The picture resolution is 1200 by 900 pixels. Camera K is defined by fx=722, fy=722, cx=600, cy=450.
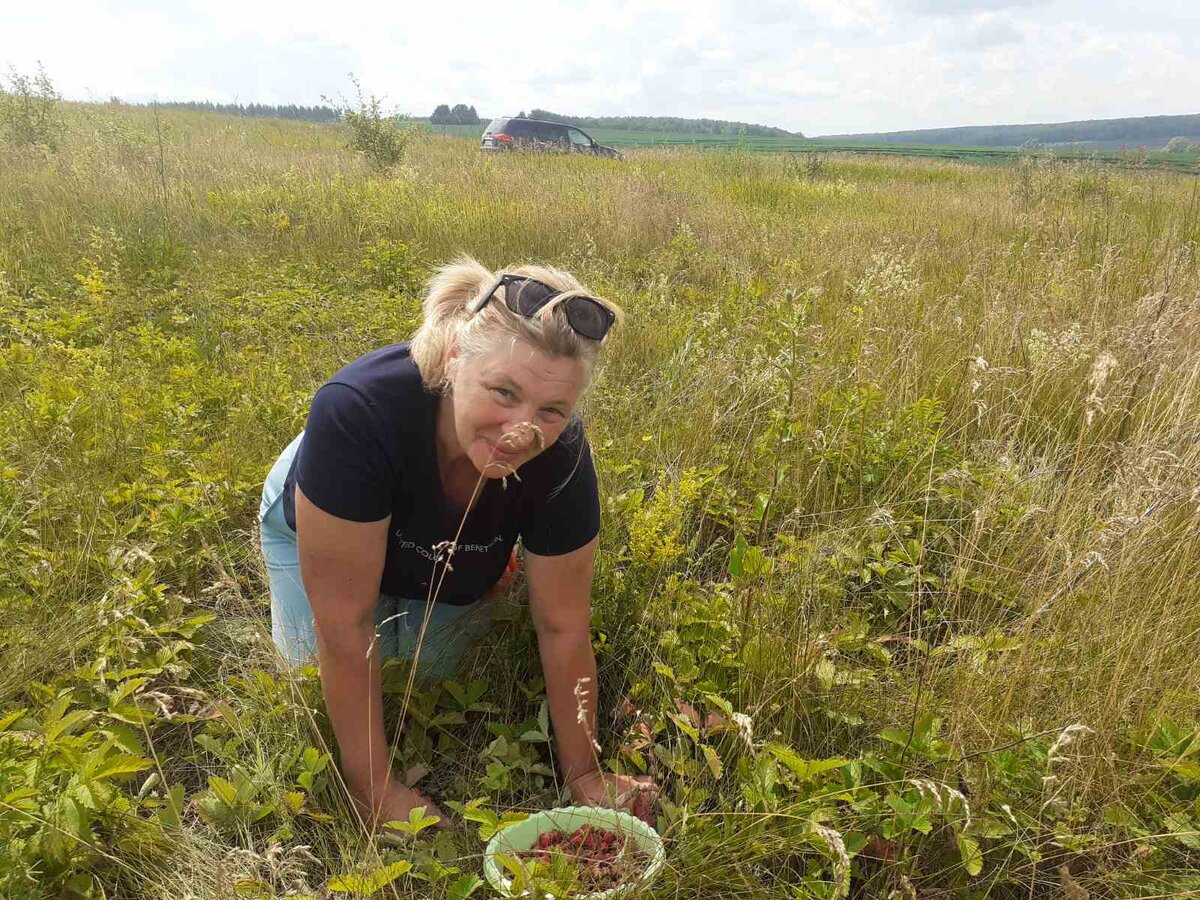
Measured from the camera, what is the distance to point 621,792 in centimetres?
171

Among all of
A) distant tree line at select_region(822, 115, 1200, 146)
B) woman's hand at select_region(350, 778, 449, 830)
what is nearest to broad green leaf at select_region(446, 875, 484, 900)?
woman's hand at select_region(350, 778, 449, 830)

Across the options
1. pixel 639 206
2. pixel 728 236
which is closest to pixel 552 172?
pixel 639 206

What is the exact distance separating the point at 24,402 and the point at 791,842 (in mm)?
3285

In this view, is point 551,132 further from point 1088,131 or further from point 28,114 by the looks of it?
point 1088,131

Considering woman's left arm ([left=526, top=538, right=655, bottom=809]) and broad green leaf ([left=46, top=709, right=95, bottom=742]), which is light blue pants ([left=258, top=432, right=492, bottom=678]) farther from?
broad green leaf ([left=46, top=709, right=95, bottom=742])

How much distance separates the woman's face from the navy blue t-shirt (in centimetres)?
16

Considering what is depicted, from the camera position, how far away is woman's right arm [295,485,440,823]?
1.59 meters

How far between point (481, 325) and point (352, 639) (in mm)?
772

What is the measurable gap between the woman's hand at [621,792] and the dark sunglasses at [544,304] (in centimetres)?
99

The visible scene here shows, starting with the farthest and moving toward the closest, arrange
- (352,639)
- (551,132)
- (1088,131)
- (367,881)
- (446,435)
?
(1088,131) → (551,132) → (446,435) → (352,639) → (367,881)

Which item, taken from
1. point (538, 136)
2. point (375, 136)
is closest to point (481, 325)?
point (375, 136)

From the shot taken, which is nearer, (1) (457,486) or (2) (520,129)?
(1) (457,486)

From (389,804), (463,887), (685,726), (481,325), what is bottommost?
(389,804)

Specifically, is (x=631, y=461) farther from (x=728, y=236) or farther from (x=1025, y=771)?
(x=728, y=236)
